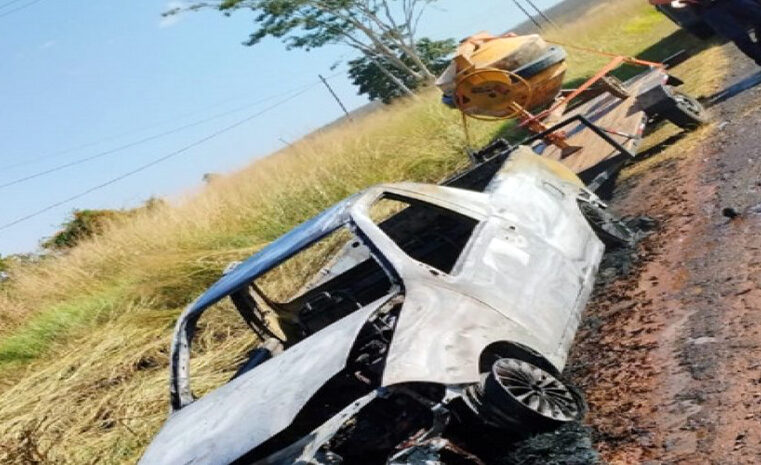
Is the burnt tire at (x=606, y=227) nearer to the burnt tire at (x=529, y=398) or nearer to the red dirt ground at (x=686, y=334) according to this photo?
the red dirt ground at (x=686, y=334)

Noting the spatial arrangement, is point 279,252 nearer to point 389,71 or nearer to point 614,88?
point 614,88

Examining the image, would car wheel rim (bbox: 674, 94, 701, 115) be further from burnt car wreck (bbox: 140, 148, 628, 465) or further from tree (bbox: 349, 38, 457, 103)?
tree (bbox: 349, 38, 457, 103)

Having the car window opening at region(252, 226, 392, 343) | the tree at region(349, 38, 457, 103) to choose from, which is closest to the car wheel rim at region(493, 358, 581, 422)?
the car window opening at region(252, 226, 392, 343)

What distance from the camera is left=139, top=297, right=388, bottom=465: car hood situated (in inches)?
122

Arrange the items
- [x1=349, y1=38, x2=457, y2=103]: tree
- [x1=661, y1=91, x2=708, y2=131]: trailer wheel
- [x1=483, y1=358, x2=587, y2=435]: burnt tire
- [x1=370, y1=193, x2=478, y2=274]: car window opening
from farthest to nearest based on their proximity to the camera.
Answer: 1. [x1=349, y1=38, x2=457, y2=103]: tree
2. [x1=661, y1=91, x2=708, y2=131]: trailer wheel
3. [x1=370, y1=193, x2=478, y2=274]: car window opening
4. [x1=483, y1=358, x2=587, y2=435]: burnt tire

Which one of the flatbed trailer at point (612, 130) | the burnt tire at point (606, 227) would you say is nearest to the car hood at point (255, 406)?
the burnt tire at point (606, 227)

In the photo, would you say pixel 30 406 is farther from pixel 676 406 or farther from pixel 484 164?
pixel 676 406

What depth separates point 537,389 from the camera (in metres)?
3.55

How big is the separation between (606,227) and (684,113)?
2.90 metres

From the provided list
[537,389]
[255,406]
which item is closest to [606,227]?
[537,389]

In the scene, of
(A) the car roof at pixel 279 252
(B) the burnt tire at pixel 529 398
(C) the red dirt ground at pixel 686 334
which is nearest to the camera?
(C) the red dirt ground at pixel 686 334

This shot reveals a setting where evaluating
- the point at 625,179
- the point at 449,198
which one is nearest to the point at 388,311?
the point at 449,198

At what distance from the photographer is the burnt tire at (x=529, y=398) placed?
132 inches

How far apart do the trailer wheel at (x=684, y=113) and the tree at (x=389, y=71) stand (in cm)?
2493
